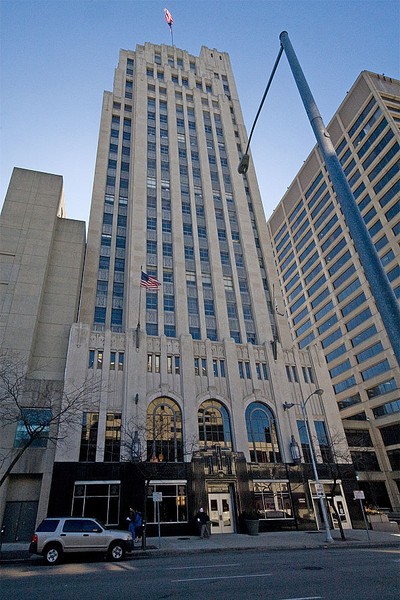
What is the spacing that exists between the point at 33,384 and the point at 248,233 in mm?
33453

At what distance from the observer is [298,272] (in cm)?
8406

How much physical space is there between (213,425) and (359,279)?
43627mm

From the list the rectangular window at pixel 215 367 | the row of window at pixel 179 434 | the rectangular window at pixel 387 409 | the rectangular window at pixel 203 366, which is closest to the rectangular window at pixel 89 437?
the row of window at pixel 179 434

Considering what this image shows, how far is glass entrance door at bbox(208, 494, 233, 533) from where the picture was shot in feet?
98.8

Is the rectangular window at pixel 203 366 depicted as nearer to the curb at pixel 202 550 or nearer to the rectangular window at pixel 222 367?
the rectangular window at pixel 222 367

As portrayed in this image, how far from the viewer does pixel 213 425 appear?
34344 millimetres

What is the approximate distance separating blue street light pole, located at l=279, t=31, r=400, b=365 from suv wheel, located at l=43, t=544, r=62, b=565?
17.8 m

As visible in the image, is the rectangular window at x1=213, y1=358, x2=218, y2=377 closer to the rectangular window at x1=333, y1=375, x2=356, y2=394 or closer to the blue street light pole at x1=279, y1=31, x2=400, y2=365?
the blue street light pole at x1=279, y1=31, x2=400, y2=365

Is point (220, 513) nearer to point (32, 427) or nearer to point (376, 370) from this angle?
point (32, 427)

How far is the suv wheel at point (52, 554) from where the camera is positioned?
52.5 feet

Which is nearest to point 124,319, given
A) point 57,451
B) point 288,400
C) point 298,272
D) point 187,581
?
point 57,451

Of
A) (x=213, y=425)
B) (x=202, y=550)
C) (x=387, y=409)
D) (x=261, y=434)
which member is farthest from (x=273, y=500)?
(x=387, y=409)

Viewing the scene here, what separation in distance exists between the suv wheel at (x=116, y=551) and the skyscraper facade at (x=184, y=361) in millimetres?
5047

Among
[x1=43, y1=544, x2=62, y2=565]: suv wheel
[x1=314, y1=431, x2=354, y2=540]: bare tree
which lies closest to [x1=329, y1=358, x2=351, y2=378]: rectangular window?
[x1=314, y1=431, x2=354, y2=540]: bare tree
